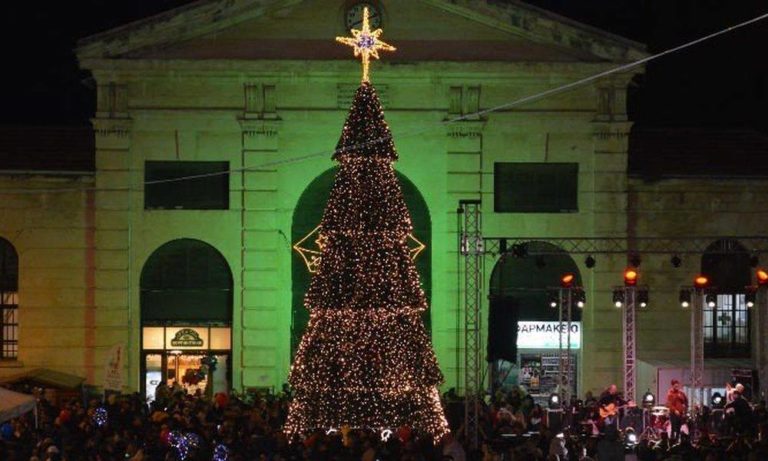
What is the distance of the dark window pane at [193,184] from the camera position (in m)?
43.3

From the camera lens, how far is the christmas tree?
33969 millimetres

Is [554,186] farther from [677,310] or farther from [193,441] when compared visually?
[193,441]

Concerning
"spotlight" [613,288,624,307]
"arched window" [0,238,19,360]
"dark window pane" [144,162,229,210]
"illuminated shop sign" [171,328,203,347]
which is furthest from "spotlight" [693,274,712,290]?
"arched window" [0,238,19,360]

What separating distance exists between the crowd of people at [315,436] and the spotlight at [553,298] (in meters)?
2.86

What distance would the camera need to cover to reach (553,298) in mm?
43250

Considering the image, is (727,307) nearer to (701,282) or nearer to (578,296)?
(578,296)

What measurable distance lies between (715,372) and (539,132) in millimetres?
7460

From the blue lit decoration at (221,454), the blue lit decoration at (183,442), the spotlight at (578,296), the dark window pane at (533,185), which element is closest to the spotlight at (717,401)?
the spotlight at (578,296)

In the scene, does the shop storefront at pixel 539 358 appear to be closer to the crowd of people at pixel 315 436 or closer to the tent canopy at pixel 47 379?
the crowd of people at pixel 315 436

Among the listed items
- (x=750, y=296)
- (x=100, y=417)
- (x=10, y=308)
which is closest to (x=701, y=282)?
(x=750, y=296)

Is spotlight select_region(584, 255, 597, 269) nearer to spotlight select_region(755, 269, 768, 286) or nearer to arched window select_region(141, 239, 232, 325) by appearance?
spotlight select_region(755, 269, 768, 286)

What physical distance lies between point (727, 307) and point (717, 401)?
4314 millimetres

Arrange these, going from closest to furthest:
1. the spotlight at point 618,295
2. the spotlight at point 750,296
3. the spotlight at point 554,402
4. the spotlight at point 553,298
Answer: the spotlight at point 554,402 < the spotlight at point 618,295 < the spotlight at point 750,296 < the spotlight at point 553,298

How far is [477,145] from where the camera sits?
43.4 m
